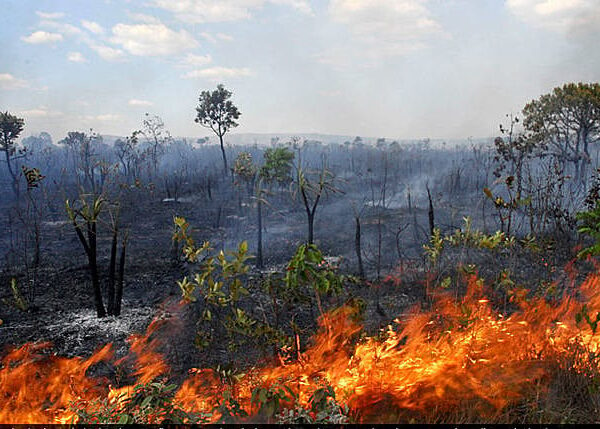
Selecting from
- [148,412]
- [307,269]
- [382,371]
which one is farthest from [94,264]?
[382,371]

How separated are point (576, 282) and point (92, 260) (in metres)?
9.80

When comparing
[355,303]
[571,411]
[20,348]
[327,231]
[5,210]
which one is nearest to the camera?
[571,411]

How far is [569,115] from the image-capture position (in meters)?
20.3

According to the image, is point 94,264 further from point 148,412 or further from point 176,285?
point 148,412

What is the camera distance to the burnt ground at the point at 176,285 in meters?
6.64

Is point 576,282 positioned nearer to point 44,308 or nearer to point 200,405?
point 200,405

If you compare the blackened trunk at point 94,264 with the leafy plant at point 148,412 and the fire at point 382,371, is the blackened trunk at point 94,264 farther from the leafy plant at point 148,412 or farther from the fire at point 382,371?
the leafy plant at point 148,412

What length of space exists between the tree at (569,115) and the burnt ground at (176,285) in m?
9.44

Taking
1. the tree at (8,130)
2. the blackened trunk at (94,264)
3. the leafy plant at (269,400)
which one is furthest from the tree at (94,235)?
the tree at (8,130)

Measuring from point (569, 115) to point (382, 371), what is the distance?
71.3ft

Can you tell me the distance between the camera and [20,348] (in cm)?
630

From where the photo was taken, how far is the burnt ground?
664 cm

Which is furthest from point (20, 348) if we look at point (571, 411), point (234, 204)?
point (234, 204)

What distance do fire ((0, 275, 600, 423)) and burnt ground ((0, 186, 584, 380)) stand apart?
534 mm
